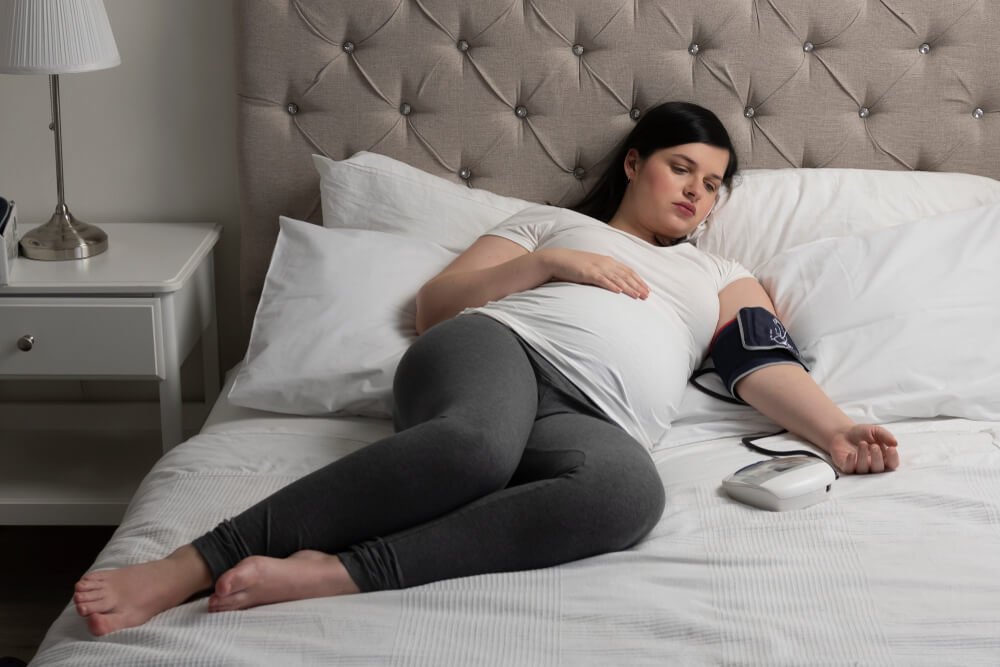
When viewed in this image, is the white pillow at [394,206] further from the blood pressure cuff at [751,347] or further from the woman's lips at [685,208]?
the blood pressure cuff at [751,347]

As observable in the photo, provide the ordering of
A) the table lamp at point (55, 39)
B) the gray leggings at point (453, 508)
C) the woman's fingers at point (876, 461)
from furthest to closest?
the table lamp at point (55, 39), the woman's fingers at point (876, 461), the gray leggings at point (453, 508)

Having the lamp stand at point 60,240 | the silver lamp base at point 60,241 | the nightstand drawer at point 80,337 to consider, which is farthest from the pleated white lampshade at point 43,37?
the nightstand drawer at point 80,337

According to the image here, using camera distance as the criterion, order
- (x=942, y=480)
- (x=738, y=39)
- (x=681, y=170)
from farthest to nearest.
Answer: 1. (x=738, y=39)
2. (x=681, y=170)
3. (x=942, y=480)

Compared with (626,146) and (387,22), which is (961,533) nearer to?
(626,146)

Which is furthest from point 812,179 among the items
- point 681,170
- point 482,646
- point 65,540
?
point 65,540

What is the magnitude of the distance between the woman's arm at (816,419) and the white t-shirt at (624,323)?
12 cm

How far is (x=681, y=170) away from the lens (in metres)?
1.75

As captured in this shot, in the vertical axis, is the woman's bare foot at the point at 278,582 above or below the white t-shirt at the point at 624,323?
below

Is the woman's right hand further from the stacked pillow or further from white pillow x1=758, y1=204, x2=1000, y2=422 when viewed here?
white pillow x1=758, y1=204, x2=1000, y2=422

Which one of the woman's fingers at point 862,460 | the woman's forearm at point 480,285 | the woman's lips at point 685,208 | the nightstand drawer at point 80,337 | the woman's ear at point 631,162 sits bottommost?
the nightstand drawer at point 80,337

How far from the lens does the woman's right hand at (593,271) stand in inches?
58.7

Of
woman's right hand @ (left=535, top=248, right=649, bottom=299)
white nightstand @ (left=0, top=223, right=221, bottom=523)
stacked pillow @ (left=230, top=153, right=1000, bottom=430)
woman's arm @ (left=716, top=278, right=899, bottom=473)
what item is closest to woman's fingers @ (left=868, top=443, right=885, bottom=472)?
woman's arm @ (left=716, top=278, right=899, bottom=473)

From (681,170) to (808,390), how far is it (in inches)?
19.6

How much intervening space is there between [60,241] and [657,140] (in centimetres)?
113
